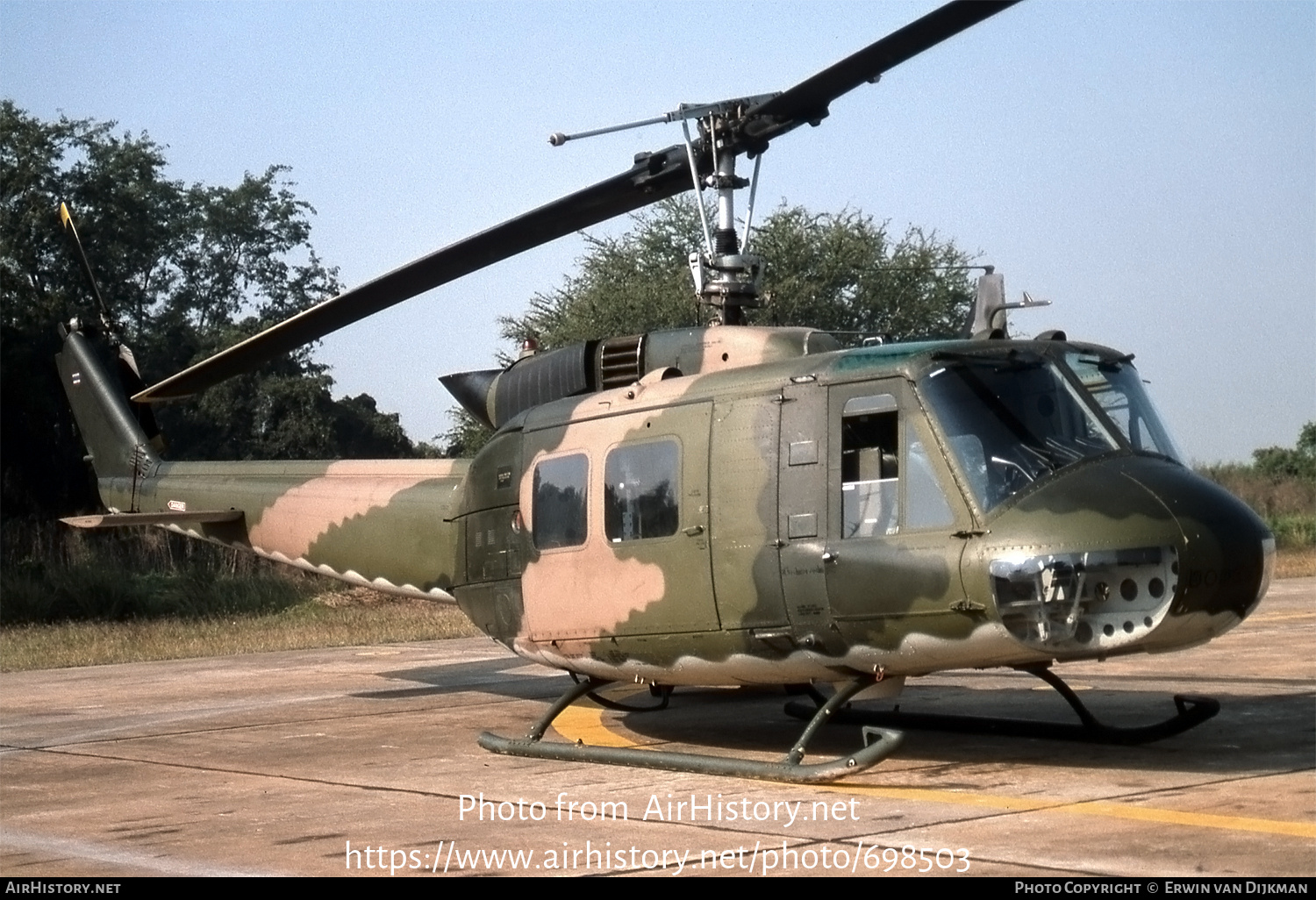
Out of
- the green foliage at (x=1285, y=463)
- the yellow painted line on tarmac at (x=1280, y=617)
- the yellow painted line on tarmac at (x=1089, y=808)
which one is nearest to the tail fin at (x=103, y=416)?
the yellow painted line on tarmac at (x=1089, y=808)

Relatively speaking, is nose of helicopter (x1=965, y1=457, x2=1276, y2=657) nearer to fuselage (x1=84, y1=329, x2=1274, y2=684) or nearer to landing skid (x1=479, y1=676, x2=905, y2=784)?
fuselage (x1=84, y1=329, x2=1274, y2=684)

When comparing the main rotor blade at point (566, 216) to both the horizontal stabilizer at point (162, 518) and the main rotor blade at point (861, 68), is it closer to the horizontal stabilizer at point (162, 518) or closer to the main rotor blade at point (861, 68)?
the main rotor blade at point (861, 68)

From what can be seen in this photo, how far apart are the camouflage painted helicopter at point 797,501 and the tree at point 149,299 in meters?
21.0

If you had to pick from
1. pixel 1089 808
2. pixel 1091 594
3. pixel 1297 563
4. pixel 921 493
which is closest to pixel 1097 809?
pixel 1089 808

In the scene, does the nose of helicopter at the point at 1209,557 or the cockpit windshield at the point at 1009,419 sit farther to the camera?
the cockpit windshield at the point at 1009,419


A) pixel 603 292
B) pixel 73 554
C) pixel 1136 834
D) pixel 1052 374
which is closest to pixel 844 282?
pixel 603 292

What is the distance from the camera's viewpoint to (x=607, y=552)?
870cm

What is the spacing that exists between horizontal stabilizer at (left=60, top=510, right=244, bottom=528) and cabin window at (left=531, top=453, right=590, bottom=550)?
4.02 metres

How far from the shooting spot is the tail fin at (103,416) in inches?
541

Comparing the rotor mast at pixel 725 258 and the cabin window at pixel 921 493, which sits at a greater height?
the rotor mast at pixel 725 258

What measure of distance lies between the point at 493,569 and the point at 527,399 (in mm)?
1139

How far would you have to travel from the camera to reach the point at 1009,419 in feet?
24.0

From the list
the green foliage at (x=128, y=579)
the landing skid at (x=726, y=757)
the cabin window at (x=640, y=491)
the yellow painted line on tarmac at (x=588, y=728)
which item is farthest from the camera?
the green foliage at (x=128, y=579)

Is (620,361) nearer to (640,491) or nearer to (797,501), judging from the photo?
(640,491)
